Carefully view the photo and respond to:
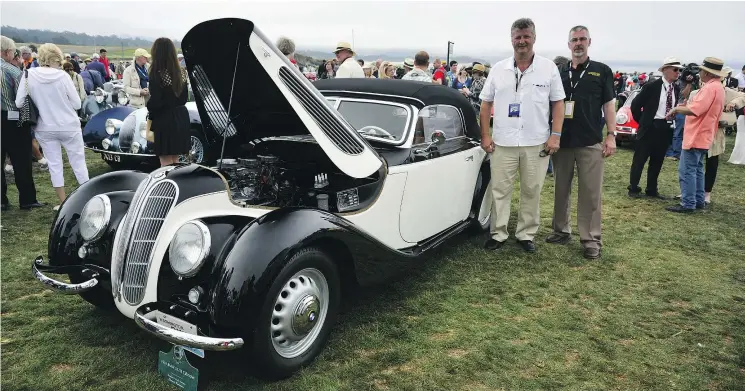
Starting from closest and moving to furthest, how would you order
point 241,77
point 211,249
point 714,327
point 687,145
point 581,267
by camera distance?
point 211,249, point 241,77, point 714,327, point 581,267, point 687,145

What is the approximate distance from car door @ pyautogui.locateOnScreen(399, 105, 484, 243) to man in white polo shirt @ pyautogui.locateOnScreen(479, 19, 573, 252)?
0.88 ft

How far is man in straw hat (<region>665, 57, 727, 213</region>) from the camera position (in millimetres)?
5977

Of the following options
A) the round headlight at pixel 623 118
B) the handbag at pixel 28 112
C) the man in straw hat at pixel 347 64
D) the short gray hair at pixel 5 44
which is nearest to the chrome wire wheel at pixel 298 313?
the handbag at pixel 28 112

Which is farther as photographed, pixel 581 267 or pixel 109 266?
pixel 581 267

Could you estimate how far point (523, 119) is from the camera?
4.61 metres

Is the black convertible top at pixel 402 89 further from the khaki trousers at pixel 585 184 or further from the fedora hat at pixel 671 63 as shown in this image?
the fedora hat at pixel 671 63

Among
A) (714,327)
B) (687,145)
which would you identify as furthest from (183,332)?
(687,145)

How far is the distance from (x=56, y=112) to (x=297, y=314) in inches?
172

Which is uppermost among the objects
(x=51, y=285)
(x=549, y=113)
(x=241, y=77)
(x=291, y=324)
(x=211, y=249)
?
(x=241, y=77)

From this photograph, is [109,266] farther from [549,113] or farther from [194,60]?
[549,113]

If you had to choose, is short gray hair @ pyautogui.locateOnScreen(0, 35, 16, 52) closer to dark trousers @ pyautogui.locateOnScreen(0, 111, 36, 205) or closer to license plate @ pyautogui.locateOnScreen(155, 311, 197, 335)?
dark trousers @ pyautogui.locateOnScreen(0, 111, 36, 205)

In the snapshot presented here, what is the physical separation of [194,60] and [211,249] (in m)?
1.48

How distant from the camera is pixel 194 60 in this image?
3.37 m

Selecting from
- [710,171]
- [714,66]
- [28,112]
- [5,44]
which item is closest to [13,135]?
[28,112]
